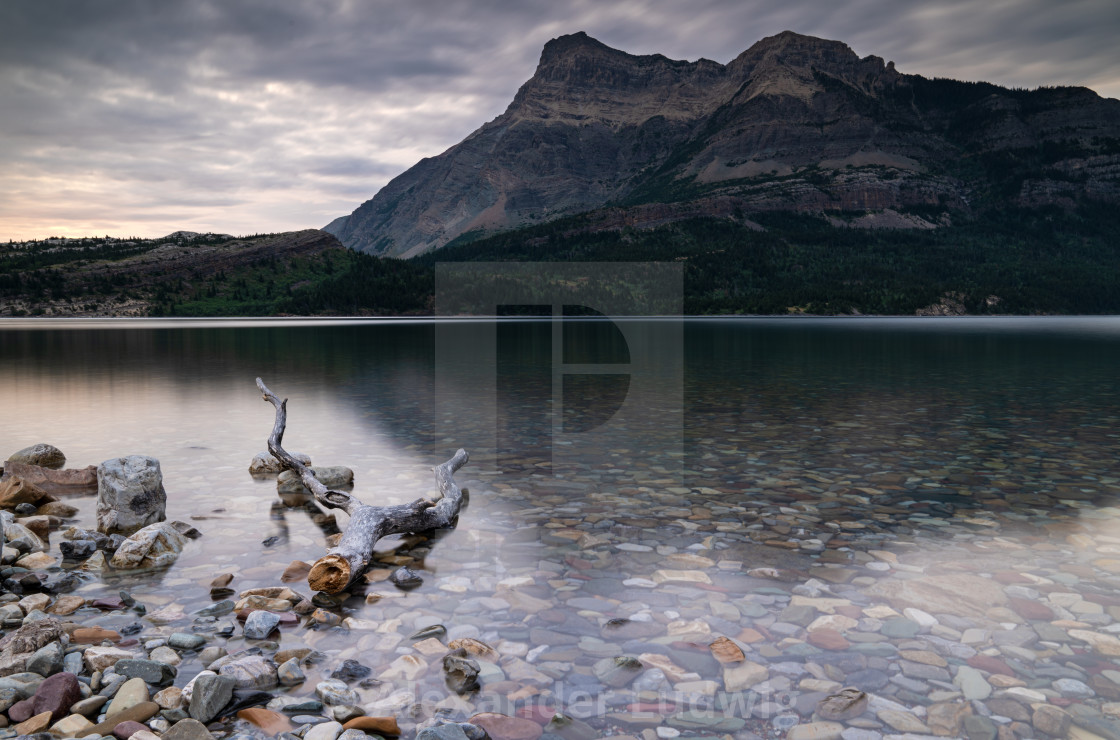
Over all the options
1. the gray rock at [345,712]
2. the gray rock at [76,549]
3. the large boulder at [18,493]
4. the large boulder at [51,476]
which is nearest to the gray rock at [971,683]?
the gray rock at [345,712]

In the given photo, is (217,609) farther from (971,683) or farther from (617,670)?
(971,683)

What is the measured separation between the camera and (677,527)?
1116 cm

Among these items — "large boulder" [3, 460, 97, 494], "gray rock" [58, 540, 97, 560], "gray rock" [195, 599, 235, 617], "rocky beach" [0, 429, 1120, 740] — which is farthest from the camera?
"large boulder" [3, 460, 97, 494]

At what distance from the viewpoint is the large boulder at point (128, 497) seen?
11289mm

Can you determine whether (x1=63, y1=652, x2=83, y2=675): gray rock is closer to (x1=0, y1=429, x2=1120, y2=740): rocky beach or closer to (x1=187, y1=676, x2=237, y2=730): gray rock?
(x1=0, y1=429, x2=1120, y2=740): rocky beach

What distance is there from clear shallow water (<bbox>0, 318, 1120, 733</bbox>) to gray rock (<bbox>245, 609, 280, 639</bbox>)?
0.23 metres

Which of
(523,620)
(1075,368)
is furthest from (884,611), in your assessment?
(1075,368)

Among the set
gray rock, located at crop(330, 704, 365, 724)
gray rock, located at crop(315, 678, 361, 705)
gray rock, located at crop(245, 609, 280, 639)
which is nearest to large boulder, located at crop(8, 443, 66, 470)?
gray rock, located at crop(245, 609, 280, 639)

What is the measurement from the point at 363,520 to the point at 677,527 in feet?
17.1

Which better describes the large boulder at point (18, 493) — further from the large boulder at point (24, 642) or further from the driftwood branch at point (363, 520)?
the large boulder at point (24, 642)

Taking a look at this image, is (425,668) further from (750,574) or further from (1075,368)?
(1075,368)

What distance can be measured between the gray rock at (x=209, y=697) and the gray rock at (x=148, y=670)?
65 cm

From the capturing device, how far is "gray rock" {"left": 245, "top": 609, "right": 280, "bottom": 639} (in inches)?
287

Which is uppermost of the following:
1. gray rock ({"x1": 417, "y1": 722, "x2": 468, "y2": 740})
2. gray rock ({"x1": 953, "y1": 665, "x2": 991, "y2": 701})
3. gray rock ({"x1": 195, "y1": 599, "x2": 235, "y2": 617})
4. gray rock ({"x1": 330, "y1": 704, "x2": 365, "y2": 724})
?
gray rock ({"x1": 417, "y1": 722, "x2": 468, "y2": 740})
